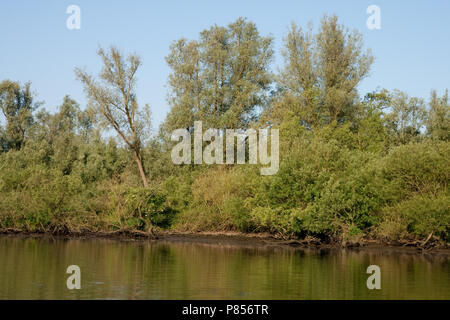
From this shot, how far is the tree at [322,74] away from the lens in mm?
50875

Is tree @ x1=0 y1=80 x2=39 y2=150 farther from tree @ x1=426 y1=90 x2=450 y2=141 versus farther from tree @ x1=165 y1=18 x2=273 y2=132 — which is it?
tree @ x1=426 y1=90 x2=450 y2=141

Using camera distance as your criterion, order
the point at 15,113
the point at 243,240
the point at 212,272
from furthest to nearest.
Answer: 1. the point at 15,113
2. the point at 243,240
3. the point at 212,272

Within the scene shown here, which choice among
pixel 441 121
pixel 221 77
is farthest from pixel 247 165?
pixel 441 121

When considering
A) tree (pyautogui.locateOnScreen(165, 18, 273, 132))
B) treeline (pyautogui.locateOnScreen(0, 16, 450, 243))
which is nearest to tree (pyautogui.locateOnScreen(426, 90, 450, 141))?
treeline (pyautogui.locateOnScreen(0, 16, 450, 243))

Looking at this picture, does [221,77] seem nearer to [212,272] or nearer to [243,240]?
[243,240]

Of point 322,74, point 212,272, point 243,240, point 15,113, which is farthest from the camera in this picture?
point 15,113

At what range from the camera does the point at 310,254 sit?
31625 millimetres

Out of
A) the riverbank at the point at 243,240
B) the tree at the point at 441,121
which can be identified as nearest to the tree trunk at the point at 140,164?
the riverbank at the point at 243,240

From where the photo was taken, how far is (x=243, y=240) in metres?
39.0

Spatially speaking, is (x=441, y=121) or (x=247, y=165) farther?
(x=441, y=121)

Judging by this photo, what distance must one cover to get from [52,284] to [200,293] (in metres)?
5.30

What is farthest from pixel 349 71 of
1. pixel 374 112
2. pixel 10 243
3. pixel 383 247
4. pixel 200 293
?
pixel 200 293

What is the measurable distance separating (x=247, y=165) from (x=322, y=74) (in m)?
13.9

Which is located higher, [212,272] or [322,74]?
[322,74]
